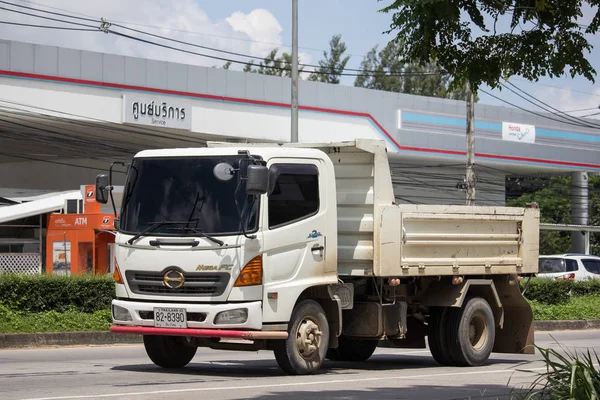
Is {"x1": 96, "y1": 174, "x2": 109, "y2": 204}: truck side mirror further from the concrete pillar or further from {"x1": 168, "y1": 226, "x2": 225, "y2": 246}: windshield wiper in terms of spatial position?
the concrete pillar

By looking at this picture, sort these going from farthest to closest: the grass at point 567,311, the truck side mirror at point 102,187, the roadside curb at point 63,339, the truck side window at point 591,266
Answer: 1. the truck side window at point 591,266
2. the grass at point 567,311
3. the roadside curb at point 63,339
4. the truck side mirror at point 102,187

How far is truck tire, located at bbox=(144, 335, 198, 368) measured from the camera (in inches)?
492

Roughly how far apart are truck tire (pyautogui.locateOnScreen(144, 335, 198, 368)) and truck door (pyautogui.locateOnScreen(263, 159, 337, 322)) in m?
1.61

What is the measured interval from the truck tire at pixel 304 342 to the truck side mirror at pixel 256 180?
156 centimetres

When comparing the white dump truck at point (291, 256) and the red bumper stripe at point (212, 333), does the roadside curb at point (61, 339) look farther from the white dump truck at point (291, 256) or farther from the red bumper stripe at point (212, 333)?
the red bumper stripe at point (212, 333)

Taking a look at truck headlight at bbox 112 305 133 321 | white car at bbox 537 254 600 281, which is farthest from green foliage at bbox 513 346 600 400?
white car at bbox 537 254 600 281

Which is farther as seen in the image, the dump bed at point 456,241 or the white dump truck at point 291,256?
the dump bed at point 456,241

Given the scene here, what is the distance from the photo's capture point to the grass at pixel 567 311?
81.6 feet

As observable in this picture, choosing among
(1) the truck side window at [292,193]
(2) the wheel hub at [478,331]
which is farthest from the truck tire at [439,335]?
(1) the truck side window at [292,193]

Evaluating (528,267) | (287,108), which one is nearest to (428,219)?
(528,267)

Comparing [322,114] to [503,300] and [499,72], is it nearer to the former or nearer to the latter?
[503,300]

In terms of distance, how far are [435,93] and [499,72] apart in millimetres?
74585

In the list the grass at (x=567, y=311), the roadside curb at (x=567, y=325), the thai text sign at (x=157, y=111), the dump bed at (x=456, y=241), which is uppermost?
the thai text sign at (x=157, y=111)

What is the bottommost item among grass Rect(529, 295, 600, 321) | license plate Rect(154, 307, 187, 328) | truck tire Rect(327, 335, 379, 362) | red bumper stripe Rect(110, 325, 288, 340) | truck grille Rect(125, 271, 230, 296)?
grass Rect(529, 295, 600, 321)
